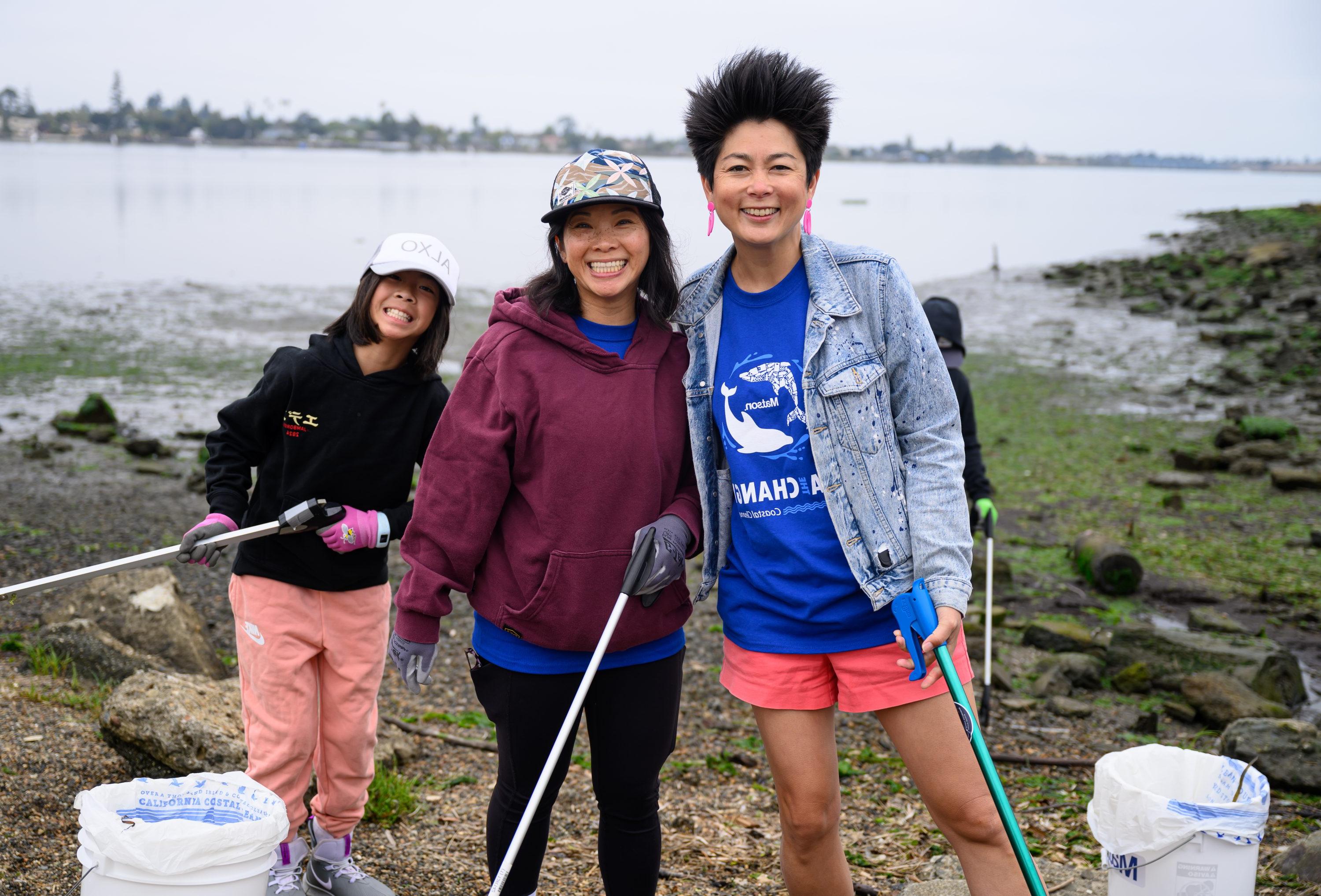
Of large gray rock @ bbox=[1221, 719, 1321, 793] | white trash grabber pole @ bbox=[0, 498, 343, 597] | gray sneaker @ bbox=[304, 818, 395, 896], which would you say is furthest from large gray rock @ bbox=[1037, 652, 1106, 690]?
white trash grabber pole @ bbox=[0, 498, 343, 597]

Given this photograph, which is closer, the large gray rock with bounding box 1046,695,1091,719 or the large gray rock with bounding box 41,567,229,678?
the large gray rock with bounding box 41,567,229,678

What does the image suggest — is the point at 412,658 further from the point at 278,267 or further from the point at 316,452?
the point at 278,267

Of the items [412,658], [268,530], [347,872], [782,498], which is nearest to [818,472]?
[782,498]

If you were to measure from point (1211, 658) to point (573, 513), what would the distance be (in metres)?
5.17

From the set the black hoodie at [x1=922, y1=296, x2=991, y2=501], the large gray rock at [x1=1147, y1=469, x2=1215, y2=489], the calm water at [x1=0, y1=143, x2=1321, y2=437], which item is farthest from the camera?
the calm water at [x1=0, y1=143, x2=1321, y2=437]

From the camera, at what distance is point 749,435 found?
3.10m

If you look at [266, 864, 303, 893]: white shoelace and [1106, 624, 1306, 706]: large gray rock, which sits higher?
[266, 864, 303, 893]: white shoelace

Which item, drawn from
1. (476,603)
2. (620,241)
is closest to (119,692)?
(476,603)

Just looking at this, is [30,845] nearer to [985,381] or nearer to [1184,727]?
[1184,727]

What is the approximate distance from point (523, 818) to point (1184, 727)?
451 centimetres

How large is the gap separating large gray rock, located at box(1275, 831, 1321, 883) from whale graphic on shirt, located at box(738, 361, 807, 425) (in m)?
2.61

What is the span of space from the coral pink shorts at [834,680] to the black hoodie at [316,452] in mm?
1284

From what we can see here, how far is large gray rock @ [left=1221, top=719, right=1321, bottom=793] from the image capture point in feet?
16.1

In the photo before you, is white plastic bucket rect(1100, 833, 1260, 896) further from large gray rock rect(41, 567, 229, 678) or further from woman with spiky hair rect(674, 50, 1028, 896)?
large gray rock rect(41, 567, 229, 678)
